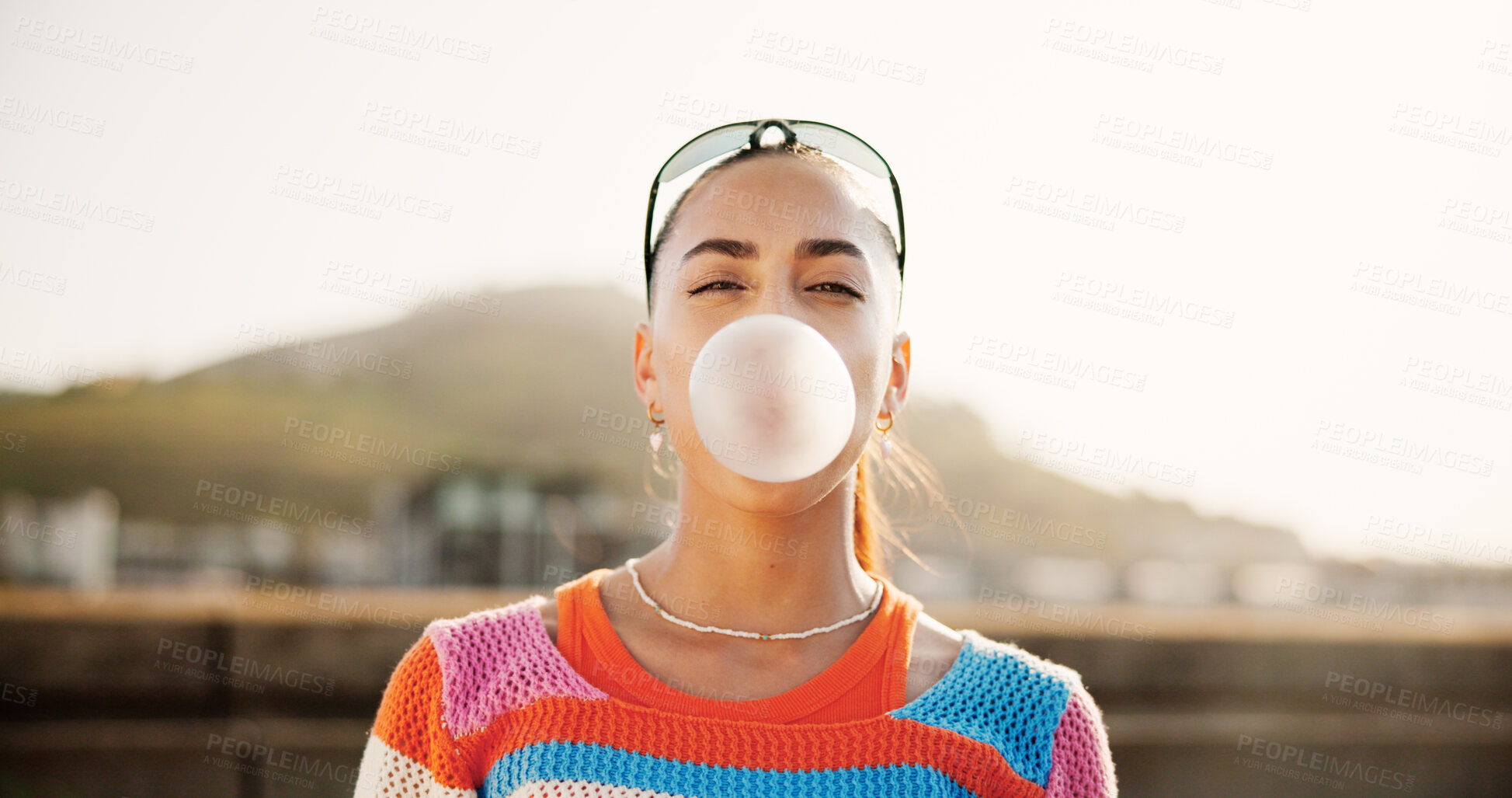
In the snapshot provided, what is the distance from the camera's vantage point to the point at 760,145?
1.83 m

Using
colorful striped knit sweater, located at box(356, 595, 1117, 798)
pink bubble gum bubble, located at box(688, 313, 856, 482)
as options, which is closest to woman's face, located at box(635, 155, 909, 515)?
pink bubble gum bubble, located at box(688, 313, 856, 482)

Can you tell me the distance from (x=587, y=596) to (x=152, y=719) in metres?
2.92

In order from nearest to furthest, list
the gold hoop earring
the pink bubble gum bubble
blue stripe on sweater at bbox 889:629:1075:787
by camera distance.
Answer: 1. the pink bubble gum bubble
2. blue stripe on sweater at bbox 889:629:1075:787
3. the gold hoop earring

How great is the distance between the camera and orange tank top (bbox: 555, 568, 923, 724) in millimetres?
1613

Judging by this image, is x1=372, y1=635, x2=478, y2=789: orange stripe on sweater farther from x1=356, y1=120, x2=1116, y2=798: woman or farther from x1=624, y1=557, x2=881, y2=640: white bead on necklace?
x1=624, y1=557, x2=881, y2=640: white bead on necklace

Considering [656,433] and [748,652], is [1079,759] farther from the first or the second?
[656,433]

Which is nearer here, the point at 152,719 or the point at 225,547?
the point at 152,719

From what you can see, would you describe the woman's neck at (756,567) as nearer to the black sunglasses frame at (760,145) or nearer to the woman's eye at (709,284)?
the woman's eye at (709,284)

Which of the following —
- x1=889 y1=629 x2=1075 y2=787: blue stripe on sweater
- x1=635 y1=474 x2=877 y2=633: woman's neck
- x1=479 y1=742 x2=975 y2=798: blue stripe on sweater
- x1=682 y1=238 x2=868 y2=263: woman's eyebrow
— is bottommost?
x1=479 y1=742 x2=975 y2=798: blue stripe on sweater

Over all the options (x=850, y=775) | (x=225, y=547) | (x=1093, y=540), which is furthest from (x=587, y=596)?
(x=225, y=547)

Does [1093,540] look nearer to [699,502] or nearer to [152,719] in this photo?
[699,502]

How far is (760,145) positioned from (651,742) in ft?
3.42

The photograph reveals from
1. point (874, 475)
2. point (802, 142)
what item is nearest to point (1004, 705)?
point (874, 475)

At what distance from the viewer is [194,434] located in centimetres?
7712
